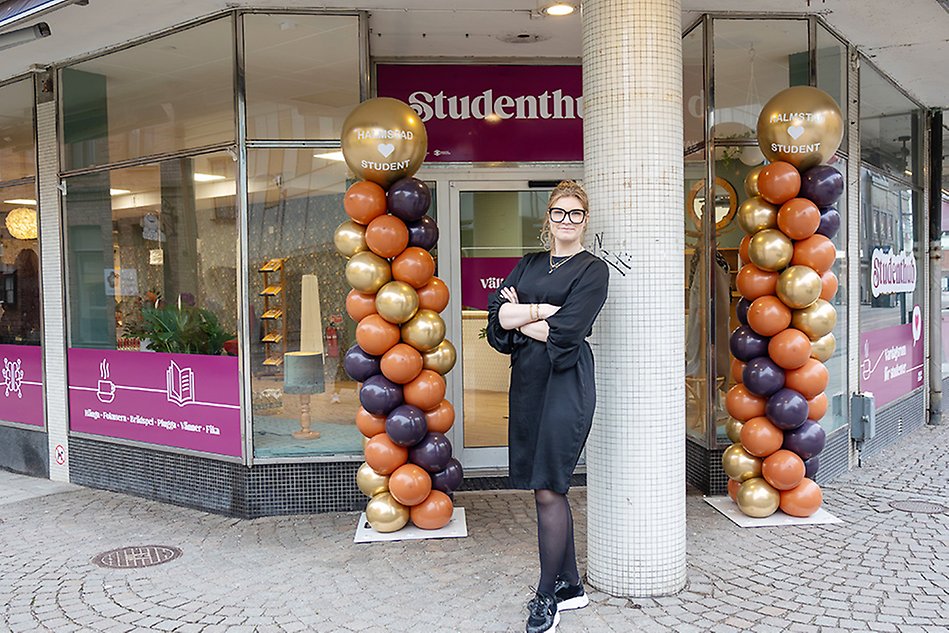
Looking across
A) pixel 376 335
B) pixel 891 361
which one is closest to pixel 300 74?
pixel 376 335

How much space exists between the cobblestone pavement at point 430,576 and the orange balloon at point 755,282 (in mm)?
1455

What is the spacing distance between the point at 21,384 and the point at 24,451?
582 mm

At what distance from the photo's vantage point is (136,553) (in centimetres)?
473

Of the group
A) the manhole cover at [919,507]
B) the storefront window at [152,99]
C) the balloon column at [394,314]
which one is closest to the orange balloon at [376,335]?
the balloon column at [394,314]

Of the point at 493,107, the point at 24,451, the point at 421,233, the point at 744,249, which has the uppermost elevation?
the point at 493,107

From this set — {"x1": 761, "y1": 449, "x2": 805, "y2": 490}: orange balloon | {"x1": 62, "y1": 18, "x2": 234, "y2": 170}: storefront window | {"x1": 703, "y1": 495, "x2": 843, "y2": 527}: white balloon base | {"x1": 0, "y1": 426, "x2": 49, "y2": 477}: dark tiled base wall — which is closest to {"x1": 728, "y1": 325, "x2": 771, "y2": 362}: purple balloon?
{"x1": 761, "y1": 449, "x2": 805, "y2": 490}: orange balloon

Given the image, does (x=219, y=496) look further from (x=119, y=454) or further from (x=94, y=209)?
(x=94, y=209)

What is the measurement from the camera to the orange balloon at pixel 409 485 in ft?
15.7

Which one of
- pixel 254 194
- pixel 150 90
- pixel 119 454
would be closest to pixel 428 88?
pixel 254 194

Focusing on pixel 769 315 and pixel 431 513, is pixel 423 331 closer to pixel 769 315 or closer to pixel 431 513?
pixel 431 513

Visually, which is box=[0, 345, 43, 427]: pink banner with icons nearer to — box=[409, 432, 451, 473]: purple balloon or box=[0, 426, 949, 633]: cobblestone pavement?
box=[0, 426, 949, 633]: cobblestone pavement

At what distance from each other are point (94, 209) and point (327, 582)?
12.8 ft

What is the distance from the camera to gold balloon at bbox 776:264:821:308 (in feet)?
15.7

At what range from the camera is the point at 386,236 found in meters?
4.70
